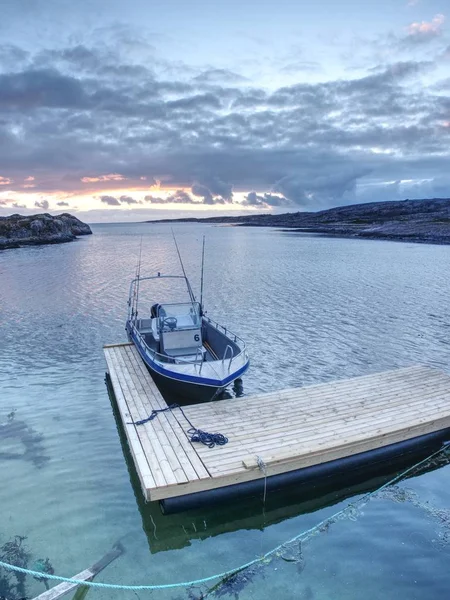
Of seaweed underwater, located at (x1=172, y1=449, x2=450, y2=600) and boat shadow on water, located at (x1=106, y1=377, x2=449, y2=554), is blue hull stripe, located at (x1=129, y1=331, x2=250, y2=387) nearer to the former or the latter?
boat shadow on water, located at (x1=106, y1=377, x2=449, y2=554)

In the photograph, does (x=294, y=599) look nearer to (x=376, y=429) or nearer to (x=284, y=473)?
(x=284, y=473)

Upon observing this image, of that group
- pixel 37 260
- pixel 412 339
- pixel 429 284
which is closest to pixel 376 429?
pixel 412 339

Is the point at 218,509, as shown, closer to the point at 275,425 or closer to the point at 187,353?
the point at 275,425

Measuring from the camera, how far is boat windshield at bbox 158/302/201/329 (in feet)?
53.3

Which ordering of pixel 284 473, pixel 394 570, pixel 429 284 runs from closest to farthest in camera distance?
pixel 394 570 < pixel 284 473 < pixel 429 284

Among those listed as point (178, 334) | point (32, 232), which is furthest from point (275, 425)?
point (32, 232)

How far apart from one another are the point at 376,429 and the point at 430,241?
89698 millimetres

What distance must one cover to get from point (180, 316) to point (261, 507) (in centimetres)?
873

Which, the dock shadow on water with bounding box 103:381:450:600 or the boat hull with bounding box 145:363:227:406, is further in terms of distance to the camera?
the boat hull with bounding box 145:363:227:406

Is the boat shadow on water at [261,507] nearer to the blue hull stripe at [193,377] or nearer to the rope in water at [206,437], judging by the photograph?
the rope in water at [206,437]

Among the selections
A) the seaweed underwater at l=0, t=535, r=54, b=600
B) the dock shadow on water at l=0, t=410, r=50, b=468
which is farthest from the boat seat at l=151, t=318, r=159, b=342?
the seaweed underwater at l=0, t=535, r=54, b=600

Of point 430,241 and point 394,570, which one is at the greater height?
point 430,241

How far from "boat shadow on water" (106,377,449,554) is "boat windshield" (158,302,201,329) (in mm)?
5952

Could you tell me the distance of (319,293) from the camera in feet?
116
